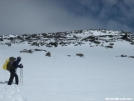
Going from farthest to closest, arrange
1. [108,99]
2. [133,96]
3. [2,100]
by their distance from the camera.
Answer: [133,96]
[108,99]
[2,100]

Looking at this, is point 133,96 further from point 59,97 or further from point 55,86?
point 55,86

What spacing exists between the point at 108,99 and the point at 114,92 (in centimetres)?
137

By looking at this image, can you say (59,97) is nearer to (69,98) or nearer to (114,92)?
(69,98)

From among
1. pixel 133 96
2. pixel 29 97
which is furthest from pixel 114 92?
pixel 29 97

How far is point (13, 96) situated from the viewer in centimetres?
810

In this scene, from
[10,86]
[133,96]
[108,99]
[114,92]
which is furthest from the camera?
[10,86]

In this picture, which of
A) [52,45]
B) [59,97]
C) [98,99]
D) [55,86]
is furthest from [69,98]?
[52,45]

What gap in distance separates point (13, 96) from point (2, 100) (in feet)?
2.33

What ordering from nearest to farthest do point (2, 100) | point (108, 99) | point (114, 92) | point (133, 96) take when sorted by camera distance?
point (2, 100)
point (108, 99)
point (133, 96)
point (114, 92)

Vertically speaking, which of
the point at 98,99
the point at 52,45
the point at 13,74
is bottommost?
the point at 98,99

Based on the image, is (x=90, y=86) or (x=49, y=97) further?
(x=90, y=86)

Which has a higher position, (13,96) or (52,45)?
(52,45)

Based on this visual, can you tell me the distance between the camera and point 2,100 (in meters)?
7.43

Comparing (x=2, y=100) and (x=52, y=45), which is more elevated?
(x=52, y=45)
